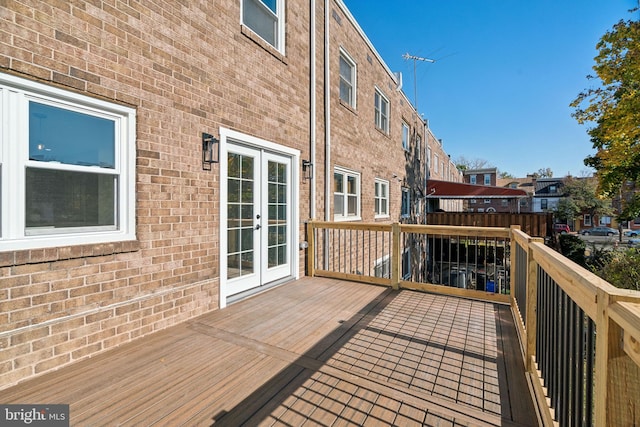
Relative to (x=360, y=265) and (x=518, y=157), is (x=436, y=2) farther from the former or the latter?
(x=518, y=157)

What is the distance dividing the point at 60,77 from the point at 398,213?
10.5m

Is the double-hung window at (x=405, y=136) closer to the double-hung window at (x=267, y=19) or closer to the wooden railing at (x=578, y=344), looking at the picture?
the double-hung window at (x=267, y=19)

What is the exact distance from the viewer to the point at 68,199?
268 centimetres

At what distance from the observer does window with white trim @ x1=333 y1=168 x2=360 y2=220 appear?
714 centimetres

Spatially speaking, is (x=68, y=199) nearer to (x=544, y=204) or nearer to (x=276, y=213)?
(x=276, y=213)

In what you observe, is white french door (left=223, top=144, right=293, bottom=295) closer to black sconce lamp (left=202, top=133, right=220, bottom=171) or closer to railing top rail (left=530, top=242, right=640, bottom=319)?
black sconce lamp (left=202, top=133, right=220, bottom=171)

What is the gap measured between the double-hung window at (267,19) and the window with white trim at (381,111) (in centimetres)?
501

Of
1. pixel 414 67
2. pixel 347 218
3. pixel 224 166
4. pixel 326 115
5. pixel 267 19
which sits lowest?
pixel 347 218

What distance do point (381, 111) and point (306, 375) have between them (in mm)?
9243

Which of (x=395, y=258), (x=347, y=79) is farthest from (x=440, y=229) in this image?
(x=347, y=79)

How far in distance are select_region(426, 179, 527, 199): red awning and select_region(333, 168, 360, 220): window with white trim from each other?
8.82 metres

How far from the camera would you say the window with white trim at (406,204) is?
12.6 m

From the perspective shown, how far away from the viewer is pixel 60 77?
2516 millimetres

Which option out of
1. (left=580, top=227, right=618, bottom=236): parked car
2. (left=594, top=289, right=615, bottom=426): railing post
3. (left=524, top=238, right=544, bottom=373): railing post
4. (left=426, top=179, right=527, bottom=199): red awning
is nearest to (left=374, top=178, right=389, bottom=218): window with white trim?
(left=426, top=179, right=527, bottom=199): red awning
